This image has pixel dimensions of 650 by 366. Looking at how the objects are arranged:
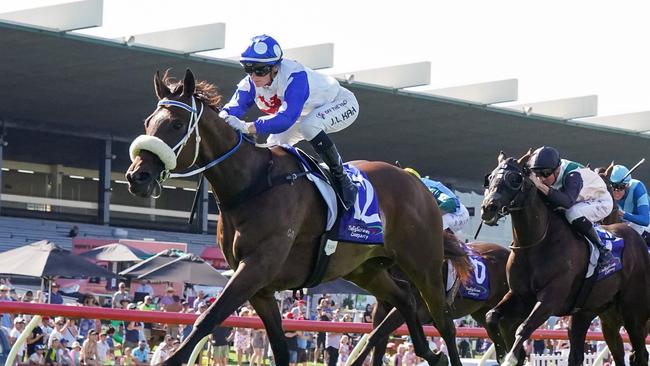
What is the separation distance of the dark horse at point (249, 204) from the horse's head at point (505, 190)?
0.78m

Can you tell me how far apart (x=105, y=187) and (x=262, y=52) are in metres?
24.9

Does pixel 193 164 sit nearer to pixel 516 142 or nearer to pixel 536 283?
pixel 536 283

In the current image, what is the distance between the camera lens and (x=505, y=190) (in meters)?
7.57

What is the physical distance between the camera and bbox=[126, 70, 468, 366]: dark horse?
5371 millimetres

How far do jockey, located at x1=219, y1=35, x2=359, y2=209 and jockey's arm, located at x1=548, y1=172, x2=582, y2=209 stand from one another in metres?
1.81

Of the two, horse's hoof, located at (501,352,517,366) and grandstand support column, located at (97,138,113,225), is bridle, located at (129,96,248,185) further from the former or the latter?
grandstand support column, located at (97,138,113,225)

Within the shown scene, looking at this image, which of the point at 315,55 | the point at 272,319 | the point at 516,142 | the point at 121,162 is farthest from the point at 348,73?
the point at 272,319

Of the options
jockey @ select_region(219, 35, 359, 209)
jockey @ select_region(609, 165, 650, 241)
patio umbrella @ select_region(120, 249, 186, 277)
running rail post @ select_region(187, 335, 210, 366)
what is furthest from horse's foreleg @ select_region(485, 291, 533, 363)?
patio umbrella @ select_region(120, 249, 186, 277)

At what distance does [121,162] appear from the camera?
35.7m

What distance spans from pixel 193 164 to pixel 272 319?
3.69ft

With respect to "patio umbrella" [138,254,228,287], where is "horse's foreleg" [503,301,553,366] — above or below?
above

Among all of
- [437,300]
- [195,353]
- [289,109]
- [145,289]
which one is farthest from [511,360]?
[145,289]

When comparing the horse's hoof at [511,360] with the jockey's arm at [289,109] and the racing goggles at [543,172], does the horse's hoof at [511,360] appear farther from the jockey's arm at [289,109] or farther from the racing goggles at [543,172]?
the jockey's arm at [289,109]

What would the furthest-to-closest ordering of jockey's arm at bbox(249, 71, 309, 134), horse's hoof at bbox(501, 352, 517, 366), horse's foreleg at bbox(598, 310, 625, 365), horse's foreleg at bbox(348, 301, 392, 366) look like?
horse's foreleg at bbox(598, 310, 625, 365)
horse's foreleg at bbox(348, 301, 392, 366)
horse's hoof at bbox(501, 352, 517, 366)
jockey's arm at bbox(249, 71, 309, 134)
